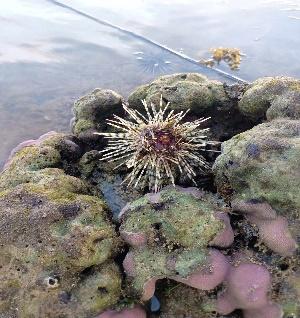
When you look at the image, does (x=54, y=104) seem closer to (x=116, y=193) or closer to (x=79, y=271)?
(x=116, y=193)

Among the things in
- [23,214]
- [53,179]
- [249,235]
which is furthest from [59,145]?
[249,235]

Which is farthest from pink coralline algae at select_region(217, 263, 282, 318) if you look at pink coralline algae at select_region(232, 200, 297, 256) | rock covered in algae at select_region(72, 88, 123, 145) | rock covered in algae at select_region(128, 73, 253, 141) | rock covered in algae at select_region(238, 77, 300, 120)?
rock covered in algae at select_region(72, 88, 123, 145)

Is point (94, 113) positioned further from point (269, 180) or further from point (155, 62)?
point (155, 62)

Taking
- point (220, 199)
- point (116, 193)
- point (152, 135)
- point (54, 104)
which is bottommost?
point (54, 104)

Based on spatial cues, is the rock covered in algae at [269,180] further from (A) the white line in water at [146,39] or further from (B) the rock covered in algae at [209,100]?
(A) the white line in water at [146,39]

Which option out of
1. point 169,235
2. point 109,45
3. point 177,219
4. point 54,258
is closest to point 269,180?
point 177,219

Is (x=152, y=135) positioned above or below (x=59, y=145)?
above

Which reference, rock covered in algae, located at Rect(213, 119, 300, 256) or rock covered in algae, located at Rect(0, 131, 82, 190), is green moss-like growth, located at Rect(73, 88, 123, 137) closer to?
rock covered in algae, located at Rect(0, 131, 82, 190)

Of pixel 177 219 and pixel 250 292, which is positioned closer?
pixel 250 292
